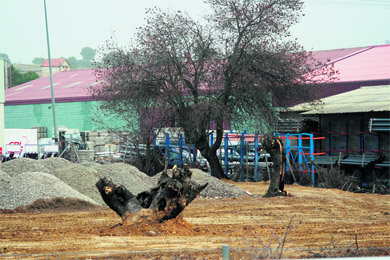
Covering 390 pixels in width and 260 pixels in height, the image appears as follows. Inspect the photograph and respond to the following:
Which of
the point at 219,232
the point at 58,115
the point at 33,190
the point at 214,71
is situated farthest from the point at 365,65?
the point at 219,232

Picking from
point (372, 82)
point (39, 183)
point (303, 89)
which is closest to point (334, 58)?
point (372, 82)

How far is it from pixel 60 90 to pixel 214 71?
23.9 meters

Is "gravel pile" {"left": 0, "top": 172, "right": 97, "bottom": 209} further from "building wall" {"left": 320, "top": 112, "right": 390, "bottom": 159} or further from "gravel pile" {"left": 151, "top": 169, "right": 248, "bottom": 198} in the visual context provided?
"building wall" {"left": 320, "top": 112, "right": 390, "bottom": 159}

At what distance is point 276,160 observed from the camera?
18172mm

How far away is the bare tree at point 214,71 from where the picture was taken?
79.0 ft

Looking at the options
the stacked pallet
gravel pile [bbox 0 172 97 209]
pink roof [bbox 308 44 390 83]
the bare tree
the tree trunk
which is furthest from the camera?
the stacked pallet

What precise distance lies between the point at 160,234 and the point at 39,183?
688cm

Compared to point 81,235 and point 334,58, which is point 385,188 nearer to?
point 81,235

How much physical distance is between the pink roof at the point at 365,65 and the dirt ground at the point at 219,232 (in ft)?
58.4

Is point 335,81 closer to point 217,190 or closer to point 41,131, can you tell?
point 217,190

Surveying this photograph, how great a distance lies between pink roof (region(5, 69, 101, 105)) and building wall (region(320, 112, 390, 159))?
20.5m

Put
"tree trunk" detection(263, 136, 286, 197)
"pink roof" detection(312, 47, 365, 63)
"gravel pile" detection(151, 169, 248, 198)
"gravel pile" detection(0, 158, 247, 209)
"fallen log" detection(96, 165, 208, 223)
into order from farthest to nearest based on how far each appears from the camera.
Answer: "pink roof" detection(312, 47, 365, 63)
"gravel pile" detection(151, 169, 248, 198)
"tree trunk" detection(263, 136, 286, 197)
"gravel pile" detection(0, 158, 247, 209)
"fallen log" detection(96, 165, 208, 223)

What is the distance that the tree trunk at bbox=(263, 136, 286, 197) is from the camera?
712 inches

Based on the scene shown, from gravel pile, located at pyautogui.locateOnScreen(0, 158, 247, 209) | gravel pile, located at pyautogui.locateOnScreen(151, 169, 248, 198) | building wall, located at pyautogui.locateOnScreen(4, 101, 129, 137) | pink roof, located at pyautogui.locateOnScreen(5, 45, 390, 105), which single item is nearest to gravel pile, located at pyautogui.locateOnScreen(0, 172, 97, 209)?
gravel pile, located at pyautogui.locateOnScreen(0, 158, 247, 209)
